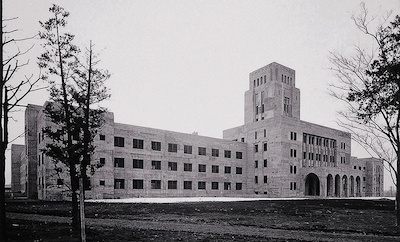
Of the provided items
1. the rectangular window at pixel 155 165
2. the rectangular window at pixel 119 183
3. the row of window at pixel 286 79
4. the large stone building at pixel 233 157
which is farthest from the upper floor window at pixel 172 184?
the row of window at pixel 286 79

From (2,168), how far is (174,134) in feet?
150

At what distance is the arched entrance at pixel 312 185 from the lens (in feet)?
214

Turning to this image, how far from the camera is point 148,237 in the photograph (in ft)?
37.8

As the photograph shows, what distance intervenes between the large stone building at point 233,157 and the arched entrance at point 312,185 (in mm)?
214

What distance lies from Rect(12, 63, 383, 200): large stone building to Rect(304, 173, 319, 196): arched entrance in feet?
0.70

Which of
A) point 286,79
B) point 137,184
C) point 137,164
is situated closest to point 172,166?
point 137,164

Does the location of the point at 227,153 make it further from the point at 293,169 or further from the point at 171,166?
the point at 171,166

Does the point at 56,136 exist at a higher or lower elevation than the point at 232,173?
higher

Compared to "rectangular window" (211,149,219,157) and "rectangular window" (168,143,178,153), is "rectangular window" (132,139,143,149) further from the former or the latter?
"rectangular window" (211,149,219,157)

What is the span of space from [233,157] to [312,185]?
61.5 feet

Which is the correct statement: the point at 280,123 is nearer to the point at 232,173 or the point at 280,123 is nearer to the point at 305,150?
the point at 305,150

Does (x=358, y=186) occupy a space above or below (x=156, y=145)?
below

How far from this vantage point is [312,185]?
6712 centimetres

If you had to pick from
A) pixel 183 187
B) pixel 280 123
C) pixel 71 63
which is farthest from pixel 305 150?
pixel 71 63
